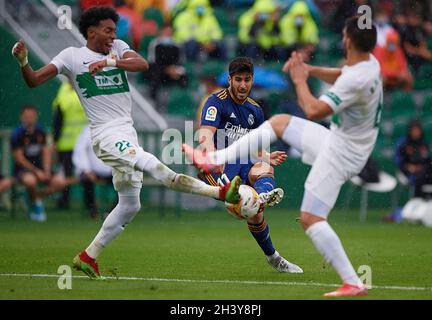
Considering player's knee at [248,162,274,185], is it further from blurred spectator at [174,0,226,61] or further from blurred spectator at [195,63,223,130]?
blurred spectator at [174,0,226,61]

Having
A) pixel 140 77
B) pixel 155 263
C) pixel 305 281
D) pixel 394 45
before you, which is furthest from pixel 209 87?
pixel 305 281

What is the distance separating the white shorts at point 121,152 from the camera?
9656 millimetres

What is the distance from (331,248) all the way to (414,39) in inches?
517

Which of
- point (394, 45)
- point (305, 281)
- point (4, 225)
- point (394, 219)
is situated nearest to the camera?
point (305, 281)

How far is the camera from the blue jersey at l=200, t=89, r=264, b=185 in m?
11.1

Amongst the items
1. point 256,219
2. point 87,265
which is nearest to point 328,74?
point 256,219

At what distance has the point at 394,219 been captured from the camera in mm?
18109

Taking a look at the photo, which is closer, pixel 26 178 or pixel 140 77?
pixel 26 178

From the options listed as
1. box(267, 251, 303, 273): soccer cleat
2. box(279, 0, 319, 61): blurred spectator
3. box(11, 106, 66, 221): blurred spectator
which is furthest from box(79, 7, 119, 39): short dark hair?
box(279, 0, 319, 61): blurred spectator

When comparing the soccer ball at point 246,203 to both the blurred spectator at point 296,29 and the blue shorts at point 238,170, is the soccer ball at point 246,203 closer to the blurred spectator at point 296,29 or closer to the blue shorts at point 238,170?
the blue shorts at point 238,170

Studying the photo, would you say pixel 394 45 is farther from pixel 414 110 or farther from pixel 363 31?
pixel 363 31

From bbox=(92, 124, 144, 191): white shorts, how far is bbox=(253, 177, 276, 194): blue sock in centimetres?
122

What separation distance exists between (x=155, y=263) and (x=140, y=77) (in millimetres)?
9766
